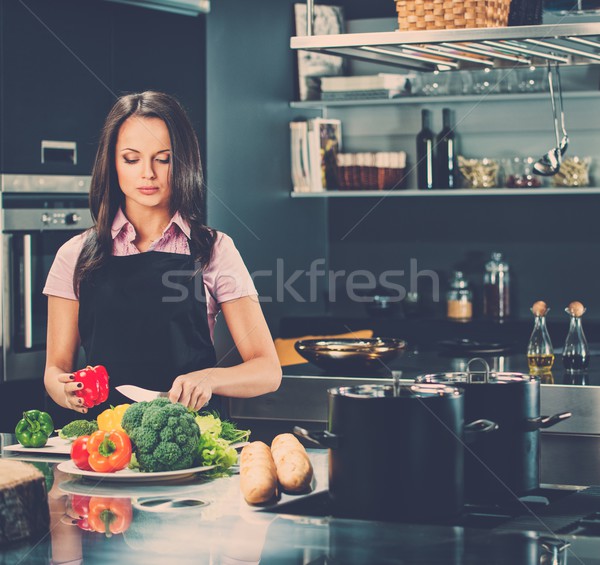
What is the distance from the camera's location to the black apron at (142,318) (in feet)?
8.05

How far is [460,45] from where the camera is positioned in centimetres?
264

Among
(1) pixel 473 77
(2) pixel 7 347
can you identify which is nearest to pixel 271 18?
(1) pixel 473 77

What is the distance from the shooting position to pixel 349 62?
5730mm

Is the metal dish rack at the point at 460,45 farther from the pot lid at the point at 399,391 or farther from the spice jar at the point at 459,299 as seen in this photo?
the spice jar at the point at 459,299

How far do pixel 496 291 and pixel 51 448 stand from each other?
369 cm

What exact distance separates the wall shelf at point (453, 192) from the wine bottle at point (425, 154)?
7cm

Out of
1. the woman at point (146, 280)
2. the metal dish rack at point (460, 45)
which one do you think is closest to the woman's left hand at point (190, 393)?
the woman at point (146, 280)

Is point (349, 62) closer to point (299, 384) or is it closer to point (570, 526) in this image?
point (299, 384)

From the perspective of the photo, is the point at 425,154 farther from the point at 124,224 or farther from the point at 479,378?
the point at 479,378

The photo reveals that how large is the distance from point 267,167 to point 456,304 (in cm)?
120

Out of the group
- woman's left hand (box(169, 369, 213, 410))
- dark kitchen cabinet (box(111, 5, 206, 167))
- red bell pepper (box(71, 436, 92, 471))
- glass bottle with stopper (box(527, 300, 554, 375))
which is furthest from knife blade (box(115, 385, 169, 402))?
dark kitchen cabinet (box(111, 5, 206, 167))

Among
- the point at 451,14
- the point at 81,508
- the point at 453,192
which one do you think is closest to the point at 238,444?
the point at 81,508

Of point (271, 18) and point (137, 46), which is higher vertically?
point (271, 18)

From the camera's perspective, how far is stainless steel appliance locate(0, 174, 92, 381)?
389 centimetres
